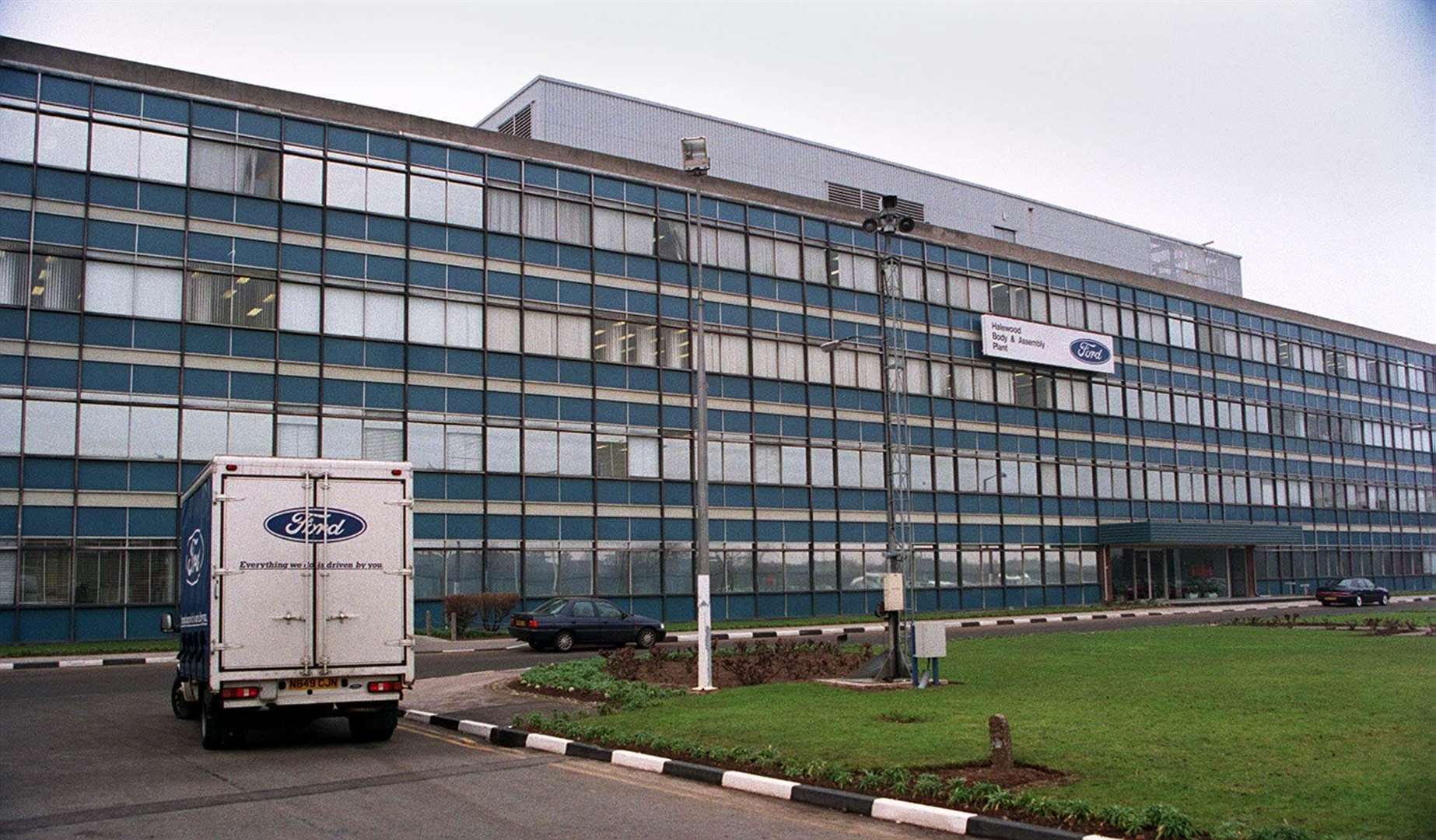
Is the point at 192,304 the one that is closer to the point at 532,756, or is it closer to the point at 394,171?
the point at 394,171

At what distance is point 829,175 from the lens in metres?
54.8

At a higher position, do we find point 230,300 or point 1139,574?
point 230,300

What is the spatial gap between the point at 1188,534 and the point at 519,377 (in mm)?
34507

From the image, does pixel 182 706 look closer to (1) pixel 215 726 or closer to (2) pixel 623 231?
(1) pixel 215 726

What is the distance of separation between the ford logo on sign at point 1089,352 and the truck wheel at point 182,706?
158 ft

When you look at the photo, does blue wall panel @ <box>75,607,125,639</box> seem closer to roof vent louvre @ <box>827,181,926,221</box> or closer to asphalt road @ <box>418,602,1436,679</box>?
asphalt road @ <box>418,602,1436,679</box>

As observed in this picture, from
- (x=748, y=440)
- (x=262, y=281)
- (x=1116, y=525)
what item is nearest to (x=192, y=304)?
(x=262, y=281)

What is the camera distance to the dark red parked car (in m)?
53.7

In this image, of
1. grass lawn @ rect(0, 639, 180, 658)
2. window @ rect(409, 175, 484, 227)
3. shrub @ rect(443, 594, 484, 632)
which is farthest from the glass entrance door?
grass lawn @ rect(0, 639, 180, 658)

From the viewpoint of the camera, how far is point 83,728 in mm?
16344

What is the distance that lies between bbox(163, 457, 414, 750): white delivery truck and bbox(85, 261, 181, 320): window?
76.3ft

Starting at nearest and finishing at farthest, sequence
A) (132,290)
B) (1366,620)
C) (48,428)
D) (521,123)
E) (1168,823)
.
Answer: (1168,823), (48,428), (1366,620), (132,290), (521,123)

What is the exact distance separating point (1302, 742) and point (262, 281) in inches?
1303

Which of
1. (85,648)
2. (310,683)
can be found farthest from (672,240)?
(310,683)
